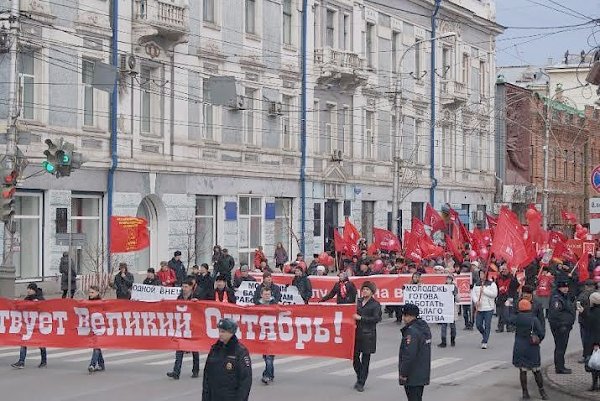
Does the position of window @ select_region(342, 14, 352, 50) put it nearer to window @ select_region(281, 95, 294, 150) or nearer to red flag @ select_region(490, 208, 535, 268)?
window @ select_region(281, 95, 294, 150)

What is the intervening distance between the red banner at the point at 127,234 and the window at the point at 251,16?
1383cm

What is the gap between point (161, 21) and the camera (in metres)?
35.0

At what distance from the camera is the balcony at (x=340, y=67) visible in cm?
4519

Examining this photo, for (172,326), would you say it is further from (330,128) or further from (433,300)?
(330,128)

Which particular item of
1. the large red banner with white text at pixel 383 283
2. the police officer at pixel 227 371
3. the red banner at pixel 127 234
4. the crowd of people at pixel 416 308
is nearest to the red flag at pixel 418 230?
the crowd of people at pixel 416 308

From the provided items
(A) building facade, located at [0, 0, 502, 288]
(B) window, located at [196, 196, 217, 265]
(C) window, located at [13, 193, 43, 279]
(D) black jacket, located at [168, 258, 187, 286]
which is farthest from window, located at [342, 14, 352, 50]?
(D) black jacket, located at [168, 258, 187, 286]

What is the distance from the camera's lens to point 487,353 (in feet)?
71.0

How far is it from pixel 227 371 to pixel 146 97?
2628 cm

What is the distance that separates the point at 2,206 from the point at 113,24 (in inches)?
397

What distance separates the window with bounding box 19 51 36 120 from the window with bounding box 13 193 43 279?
2.32 m

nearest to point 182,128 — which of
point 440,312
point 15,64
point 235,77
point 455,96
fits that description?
point 235,77

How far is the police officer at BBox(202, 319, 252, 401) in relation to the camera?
1052cm

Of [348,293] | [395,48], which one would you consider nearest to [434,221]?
[395,48]

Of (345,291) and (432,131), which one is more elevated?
(432,131)
